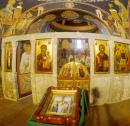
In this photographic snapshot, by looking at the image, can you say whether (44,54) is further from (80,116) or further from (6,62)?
(80,116)

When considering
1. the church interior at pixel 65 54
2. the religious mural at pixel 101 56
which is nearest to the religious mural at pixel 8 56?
the church interior at pixel 65 54

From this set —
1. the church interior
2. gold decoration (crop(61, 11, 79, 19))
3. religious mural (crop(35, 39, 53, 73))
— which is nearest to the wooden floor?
the church interior

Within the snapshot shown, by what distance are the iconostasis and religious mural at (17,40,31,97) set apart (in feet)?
0.16

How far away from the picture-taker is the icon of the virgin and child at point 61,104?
482 centimetres

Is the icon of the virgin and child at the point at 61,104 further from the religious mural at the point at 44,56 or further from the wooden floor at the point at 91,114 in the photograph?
the religious mural at the point at 44,56

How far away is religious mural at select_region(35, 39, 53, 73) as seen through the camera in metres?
7.75

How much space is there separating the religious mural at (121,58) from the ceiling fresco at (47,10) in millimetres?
445

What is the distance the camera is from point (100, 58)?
311 inches

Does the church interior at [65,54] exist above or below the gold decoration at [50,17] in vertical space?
below

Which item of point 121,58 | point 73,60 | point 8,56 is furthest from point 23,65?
point 121,58

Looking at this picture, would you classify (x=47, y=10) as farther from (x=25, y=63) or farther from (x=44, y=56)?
(x=25, y=63)

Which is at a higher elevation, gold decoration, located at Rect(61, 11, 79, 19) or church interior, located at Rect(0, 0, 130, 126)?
gold decoration, located at Rect(61, 11, 79, 19)

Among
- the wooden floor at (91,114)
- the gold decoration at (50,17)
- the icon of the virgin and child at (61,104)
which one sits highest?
the gold decoration at (50,17)

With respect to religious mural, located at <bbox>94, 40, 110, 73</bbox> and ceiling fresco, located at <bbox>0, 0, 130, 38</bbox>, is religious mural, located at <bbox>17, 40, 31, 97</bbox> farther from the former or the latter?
religious mural, located at <bbox>94, 40, 110, 73</bbox>
